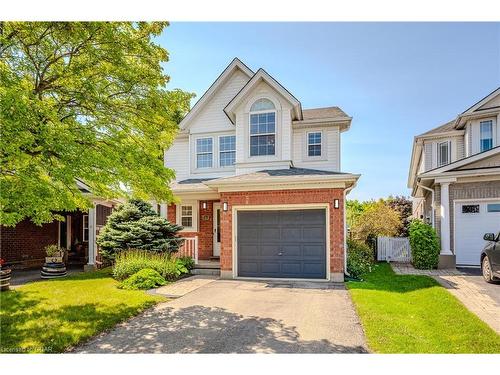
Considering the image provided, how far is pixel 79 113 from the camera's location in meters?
5.89

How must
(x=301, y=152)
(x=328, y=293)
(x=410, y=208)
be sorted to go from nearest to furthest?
(x=328, y=293) → (x=301, y=152) → (x=410, y=208)

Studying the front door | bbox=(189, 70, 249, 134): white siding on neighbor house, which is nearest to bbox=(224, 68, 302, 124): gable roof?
bbox=(189, 70, 249, 134): white siding on neighbor house

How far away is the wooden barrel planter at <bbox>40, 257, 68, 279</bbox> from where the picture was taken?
1012cm

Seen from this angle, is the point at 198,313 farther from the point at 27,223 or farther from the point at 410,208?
the point at 410,208

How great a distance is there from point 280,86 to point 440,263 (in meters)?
7.65

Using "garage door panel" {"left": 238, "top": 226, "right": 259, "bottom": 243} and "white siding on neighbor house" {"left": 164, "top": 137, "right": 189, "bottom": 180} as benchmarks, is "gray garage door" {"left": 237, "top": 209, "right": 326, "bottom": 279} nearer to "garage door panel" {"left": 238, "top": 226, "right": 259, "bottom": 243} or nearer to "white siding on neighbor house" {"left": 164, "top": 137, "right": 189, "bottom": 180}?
"garage door panel" {"left": 238, "top": 226, "right": 259, "bottom": 243}

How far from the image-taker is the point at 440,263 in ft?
34.5

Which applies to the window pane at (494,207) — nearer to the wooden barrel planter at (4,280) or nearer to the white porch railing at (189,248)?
the white porch railing at (189,248)

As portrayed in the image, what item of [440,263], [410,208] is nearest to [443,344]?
[440,263]

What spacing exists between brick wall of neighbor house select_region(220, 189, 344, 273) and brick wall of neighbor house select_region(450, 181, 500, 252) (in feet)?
15.0

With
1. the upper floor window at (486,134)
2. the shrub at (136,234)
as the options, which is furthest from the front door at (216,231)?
the upper floor window at (486,134)
